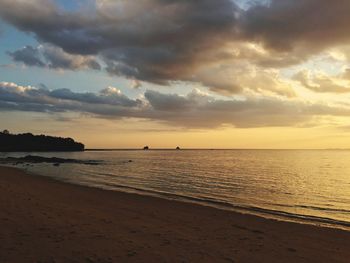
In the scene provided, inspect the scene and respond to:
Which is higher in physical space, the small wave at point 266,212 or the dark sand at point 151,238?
the dark sand at point 151,238

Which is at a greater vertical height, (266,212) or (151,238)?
(151,238)

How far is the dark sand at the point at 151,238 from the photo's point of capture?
32.3 feet

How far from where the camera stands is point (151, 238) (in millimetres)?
12102

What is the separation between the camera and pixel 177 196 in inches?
1165

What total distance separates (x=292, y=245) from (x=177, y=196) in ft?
57.3

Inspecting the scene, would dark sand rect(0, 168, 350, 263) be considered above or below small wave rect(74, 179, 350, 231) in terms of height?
above

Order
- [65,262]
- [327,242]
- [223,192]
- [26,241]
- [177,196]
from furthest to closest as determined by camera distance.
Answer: [223,192]
[177,196]
[327,242]
[26,241]
[65,262]

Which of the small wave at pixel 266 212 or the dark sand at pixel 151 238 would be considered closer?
the dark sand at pixel 151 238

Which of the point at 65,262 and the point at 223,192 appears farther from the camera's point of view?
the point at 223,192

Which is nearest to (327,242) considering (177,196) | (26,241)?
(26,241)

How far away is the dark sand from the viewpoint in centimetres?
984

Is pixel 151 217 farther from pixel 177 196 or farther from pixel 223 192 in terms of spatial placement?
pixel 223 192

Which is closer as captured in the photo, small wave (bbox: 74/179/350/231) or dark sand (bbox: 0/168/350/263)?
dark sand (bbox: 0/168/350/263)

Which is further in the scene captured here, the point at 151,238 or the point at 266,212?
the point at 266,212
